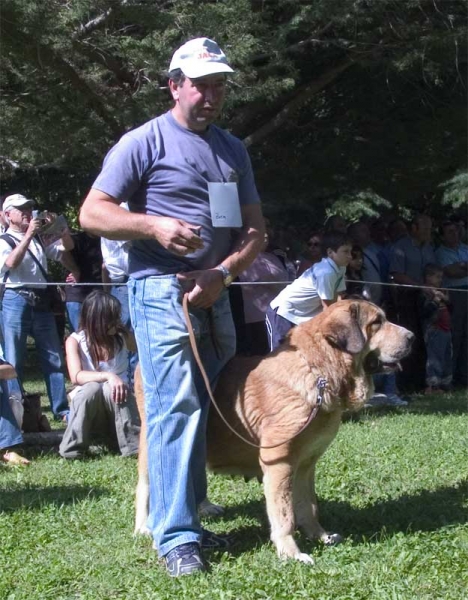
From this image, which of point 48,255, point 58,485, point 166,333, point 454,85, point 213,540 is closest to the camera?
point 166,333

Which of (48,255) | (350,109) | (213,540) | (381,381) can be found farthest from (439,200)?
(213,540)

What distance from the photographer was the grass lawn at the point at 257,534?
416cm

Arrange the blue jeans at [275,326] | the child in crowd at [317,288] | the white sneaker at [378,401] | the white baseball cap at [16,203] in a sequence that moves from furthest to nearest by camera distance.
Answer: the white sneaker at [378,401]
the white baseball cap at [16,203]
the blue jeans at [275,326]
the child in crowd at [317,288]

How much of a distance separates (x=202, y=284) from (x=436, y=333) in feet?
25.8

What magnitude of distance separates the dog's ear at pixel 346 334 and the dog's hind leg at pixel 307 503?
620 mm

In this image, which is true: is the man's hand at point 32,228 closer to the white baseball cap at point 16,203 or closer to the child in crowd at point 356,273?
the white baseball cap at point 16,203

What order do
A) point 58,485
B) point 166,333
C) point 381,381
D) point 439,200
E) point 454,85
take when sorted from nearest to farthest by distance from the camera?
point 166,333
point 58,485
point 381,381
point 454,85
point 439,200

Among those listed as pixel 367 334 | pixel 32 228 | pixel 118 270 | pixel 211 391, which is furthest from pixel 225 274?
pixel 32 228

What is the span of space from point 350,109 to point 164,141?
9.06 m

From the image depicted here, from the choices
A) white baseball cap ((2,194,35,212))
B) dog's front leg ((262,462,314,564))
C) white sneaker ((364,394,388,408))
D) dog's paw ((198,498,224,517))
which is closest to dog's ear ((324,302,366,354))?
dog's front leg ((262,462,314,564))

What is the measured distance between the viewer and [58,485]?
21.0 ft

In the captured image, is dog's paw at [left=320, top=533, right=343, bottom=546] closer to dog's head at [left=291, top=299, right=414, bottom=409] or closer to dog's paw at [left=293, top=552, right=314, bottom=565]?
dog's paw at [left=293, top=552, right=314, bottom=565]

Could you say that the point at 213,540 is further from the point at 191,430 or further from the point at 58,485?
the point at 58,485

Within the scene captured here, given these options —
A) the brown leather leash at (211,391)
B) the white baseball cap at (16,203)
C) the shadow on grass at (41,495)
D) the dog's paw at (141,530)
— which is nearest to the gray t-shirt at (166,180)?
the brown leather leash at (211,391)
